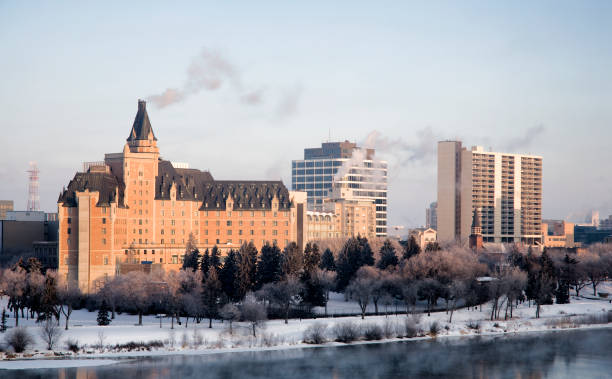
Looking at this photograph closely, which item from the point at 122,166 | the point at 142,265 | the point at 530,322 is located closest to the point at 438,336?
the point at 530,322

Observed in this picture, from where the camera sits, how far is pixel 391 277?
152m

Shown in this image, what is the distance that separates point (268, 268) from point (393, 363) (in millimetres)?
53396

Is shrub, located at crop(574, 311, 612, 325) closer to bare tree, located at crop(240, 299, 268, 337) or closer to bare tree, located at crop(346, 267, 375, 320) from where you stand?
bare tree, located at crop(346, 267, 375, 320)

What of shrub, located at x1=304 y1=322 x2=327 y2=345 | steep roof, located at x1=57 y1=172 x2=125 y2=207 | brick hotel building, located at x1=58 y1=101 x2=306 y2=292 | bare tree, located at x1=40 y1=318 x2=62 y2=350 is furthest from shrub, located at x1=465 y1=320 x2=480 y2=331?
steep roof, located at x1=57 y1=172 x2=125 y2=207

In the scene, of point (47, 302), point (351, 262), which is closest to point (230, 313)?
point (47, 302)

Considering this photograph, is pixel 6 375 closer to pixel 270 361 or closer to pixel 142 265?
pixel 270 361

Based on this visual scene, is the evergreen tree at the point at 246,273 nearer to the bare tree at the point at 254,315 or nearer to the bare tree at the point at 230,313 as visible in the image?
the bare tree at the point at 230,313

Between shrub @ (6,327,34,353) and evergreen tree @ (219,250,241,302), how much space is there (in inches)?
1538

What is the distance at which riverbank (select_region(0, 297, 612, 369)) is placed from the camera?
113250mm

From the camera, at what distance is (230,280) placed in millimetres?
147125

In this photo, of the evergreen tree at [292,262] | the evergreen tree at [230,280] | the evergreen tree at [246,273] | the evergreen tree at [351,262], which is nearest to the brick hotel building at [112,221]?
the evergreen tree at [230,280]

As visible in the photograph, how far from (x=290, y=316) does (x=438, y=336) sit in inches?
950

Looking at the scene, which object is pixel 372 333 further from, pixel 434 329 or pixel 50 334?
pixel 50 334

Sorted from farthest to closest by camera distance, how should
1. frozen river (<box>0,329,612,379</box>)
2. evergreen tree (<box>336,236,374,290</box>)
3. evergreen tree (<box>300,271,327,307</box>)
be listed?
evergreen tree (<box>336,236,374,290</box>)
evergreen tree (<box>300,271,327,307</box>)
frozen river (<box>0,329,612,379</box>)
